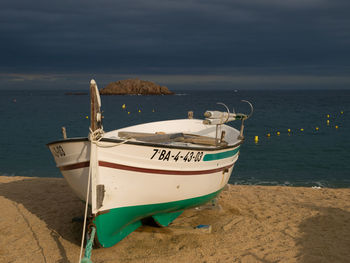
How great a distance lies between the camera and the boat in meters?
5.27

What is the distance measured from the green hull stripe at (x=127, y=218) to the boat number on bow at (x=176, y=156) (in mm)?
982

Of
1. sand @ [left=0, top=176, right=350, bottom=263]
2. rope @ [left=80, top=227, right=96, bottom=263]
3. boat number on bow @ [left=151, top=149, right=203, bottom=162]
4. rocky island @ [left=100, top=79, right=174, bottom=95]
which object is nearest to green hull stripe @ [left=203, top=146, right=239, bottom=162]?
boat number on bow @ [left=151, top=149, right=203, bottom=162]

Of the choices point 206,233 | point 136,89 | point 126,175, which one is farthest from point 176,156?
point 136,89

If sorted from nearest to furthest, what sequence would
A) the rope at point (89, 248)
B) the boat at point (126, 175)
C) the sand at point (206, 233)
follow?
1. the rope at point (89, 248)
2. the boat at point (126, 175)
3. the sand at point (206, 233)

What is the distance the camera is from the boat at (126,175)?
527 centimetres

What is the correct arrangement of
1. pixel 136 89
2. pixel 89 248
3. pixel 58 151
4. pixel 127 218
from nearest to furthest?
pixel 89 248
pixel 58 151
pixel 127 218
pixel 136 89

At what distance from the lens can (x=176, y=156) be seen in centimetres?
607

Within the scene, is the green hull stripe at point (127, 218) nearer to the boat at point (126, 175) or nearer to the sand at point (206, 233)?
the boat at point (126, 175)

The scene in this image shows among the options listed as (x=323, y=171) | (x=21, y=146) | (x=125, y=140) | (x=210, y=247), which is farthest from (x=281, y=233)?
(x=21, y=146)

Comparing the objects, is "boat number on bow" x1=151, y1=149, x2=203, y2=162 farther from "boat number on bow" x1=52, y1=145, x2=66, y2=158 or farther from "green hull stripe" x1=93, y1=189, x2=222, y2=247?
"boat number on bow" x1=52, y1=145, x2=66, y2=158

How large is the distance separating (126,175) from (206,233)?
2648 mm

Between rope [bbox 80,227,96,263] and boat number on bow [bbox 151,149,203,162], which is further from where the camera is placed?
boat number on bow [bbox 151,149,203,162]

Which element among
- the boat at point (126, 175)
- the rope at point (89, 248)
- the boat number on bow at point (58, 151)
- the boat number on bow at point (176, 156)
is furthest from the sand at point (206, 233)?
the boat number on bow at point (58, 151)

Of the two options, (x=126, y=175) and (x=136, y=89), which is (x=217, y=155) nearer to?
(x=126, y=175)
